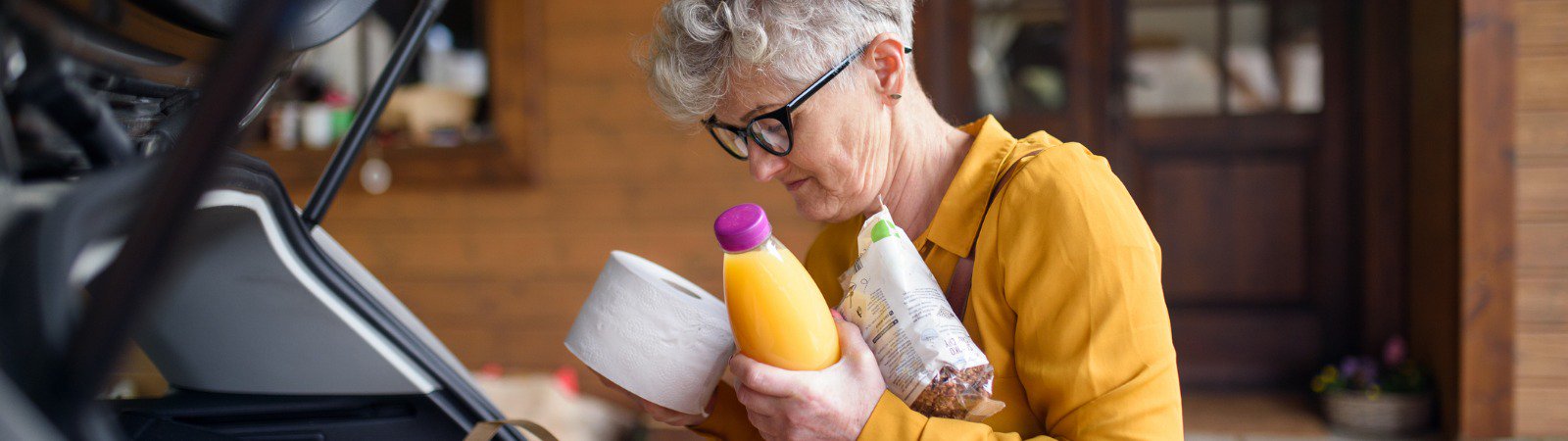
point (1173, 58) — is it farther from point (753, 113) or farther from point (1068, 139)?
point (753, 113)

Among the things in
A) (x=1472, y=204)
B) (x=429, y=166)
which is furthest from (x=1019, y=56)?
(x=429, y=166)

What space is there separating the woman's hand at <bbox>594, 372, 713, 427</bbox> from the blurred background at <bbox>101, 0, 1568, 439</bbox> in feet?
7.49

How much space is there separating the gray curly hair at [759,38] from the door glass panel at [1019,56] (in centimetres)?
277

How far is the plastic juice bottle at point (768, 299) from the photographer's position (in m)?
0.85

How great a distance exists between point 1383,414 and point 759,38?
3005 mm

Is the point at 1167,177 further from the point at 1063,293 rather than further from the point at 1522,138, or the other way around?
the point at 1063,293

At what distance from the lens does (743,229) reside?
0.85 meters

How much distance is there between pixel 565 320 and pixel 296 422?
2887mm

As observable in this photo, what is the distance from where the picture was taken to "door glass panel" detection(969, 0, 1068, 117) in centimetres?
369

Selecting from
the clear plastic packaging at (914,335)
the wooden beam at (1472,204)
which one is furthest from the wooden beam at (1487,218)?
the clear plastic packaging at (914,335)

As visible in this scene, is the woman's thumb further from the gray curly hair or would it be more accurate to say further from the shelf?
the shelf

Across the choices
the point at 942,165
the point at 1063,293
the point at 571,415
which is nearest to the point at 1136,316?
the point at 1063,293

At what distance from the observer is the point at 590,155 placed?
3746 millimetres

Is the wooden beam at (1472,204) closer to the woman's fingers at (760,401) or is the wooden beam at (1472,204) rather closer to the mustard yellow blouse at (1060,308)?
the mustard yellow blouse at (1060,308)
